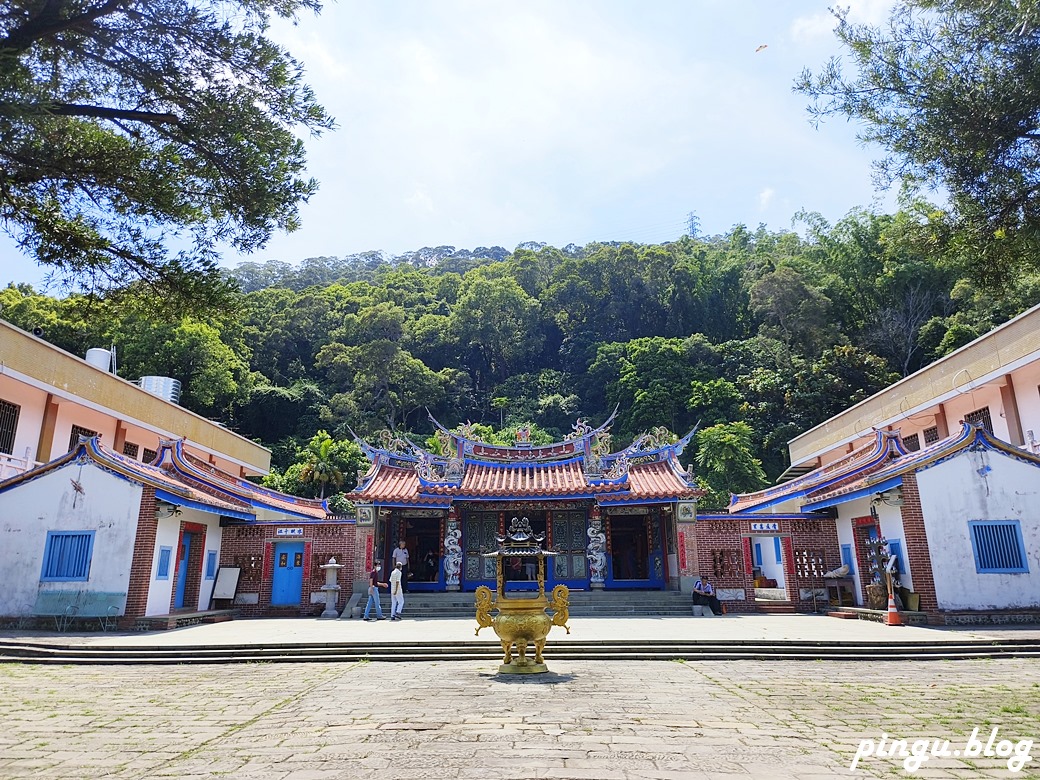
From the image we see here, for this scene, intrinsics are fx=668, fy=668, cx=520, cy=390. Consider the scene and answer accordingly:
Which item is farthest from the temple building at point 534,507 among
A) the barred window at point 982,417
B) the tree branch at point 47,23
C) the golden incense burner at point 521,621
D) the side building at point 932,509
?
the tree branch at point 47,23

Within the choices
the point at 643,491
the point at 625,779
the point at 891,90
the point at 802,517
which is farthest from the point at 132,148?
the point at 802,517

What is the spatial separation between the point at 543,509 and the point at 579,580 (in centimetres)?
221

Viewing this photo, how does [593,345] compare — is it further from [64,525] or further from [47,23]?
[47,23]

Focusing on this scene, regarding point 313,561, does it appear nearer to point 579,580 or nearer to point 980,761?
point 579,580

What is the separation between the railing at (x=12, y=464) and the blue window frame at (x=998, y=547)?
852 inches

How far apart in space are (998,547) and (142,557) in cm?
1664

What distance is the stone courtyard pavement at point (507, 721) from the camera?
171 inches

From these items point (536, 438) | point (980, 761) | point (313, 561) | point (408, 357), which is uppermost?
Answer: point (408, 357)

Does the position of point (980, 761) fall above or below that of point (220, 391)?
below

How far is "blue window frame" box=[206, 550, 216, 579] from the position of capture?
52.8 feet

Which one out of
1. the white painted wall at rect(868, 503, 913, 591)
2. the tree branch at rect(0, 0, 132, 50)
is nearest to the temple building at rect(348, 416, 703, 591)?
the white painted wall at rect(868, 503, 913, 591)

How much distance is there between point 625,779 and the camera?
3.97 metres

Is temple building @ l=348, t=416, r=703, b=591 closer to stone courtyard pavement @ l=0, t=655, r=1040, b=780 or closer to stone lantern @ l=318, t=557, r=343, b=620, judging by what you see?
stone lantern @ l=318, t=557, r=343, b=620

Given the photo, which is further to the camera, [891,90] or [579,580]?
[579,580]
